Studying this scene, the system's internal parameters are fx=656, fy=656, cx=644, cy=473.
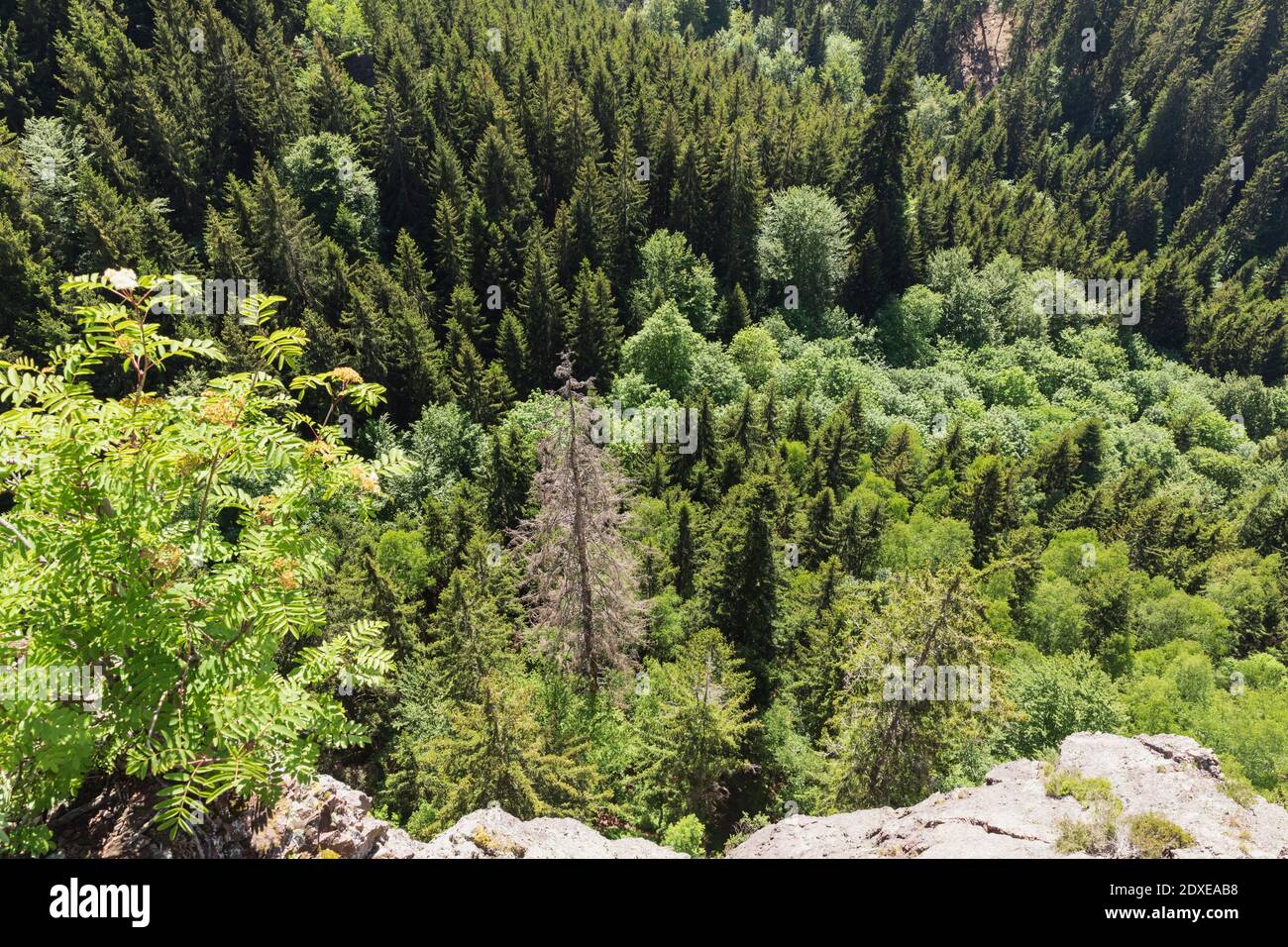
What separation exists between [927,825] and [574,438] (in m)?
18.7

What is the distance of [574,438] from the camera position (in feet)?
88.0

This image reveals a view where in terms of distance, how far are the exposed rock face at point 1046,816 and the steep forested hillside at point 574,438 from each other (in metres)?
7.63

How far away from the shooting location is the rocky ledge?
7441 millimetres

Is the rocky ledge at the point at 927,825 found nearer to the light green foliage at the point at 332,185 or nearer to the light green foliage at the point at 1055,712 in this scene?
the light green foliage at the point at 1055,712

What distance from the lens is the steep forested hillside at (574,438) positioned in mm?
6473

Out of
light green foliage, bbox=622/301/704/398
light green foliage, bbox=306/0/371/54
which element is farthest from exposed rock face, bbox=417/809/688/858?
light green foliage, bbox=306/0/371/54

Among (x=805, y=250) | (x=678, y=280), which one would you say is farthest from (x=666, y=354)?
(x=805, y=250)

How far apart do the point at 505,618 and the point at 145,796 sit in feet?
94.5

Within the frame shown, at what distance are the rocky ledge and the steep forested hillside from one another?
4.44 ft

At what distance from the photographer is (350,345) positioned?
54969 millimetres

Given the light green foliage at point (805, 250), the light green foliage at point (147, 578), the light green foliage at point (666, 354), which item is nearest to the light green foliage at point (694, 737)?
the light green foliage at point (147, 578)

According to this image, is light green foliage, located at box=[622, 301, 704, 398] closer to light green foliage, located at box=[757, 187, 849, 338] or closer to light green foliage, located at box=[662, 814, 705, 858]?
light green foliage, located at box=[757, 187, 849, 338]
